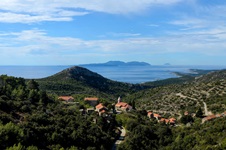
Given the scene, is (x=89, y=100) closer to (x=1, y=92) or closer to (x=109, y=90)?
(x=1, y=92)

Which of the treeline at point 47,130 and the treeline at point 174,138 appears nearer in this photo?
the treeline at point 47,130

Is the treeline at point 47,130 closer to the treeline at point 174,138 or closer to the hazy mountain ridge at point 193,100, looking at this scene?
the treeline at point 174,138

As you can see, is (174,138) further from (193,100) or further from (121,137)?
(193,100)

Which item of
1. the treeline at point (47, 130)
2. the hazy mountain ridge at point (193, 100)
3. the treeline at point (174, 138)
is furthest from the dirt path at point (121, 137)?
the hazy mountain ridge at point (193, 100)

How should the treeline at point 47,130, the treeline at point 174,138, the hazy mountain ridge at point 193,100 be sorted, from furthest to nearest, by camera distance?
1. the hazy mountain ridge at point 193,100
2. the treeline at point 174,138
3. the treeline at point 47,130

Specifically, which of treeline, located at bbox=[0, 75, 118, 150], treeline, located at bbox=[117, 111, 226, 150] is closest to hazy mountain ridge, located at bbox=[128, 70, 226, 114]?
treeline, located at bbox=[117, 111, 226, 150]

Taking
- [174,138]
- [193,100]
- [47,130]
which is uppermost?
[47,130]

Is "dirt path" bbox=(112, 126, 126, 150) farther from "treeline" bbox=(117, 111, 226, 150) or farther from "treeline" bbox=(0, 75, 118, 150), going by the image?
"treeline" bbox=(117, 111, 226, 150)

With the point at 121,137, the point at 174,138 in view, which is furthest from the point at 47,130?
the point at 174,138

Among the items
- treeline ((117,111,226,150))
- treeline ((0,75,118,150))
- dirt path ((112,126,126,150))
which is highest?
treeline ((0,75,118,150))

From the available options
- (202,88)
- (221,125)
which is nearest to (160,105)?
(202,88)

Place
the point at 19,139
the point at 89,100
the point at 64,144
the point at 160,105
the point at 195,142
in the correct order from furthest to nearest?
the point at 160,105, the point at 89,100, the point at 195,142, the point at 64,144, the point at 19,139
